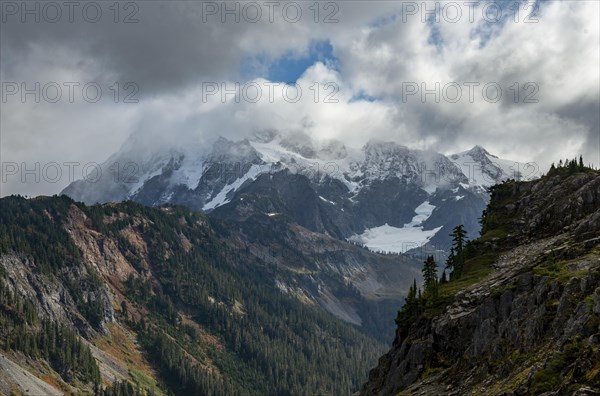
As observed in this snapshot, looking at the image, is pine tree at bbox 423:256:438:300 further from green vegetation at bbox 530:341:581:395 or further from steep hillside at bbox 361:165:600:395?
green vegetation at bbox 530:341:581:395

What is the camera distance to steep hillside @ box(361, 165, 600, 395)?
5100 centimetres

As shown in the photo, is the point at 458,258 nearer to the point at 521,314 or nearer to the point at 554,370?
the point at 521,314

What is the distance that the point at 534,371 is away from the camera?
5056cm

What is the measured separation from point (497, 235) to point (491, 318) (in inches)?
1723

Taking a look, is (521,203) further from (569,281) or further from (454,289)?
(569,281)

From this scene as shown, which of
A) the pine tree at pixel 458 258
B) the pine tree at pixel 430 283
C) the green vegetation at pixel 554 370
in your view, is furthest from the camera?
the pine tree at pixel 458 258

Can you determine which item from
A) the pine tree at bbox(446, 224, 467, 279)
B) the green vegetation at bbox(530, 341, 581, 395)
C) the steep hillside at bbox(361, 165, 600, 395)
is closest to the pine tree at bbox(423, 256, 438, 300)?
the steep hillside at bbox(361, 165, 600, 395)

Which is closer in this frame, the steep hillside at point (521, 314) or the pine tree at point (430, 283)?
the steep hillside at point (521, 314)

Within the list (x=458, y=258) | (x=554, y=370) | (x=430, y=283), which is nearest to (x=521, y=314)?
(x=554, y=370)

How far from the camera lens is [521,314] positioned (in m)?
68.9

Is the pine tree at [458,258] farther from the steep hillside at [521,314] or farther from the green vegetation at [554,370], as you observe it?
the green vegetation at [554,370]

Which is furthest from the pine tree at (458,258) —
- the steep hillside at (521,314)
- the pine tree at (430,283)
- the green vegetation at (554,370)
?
the green vegetation at (554,370)

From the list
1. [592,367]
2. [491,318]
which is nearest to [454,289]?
[491,318]

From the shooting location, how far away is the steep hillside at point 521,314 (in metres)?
51.0
